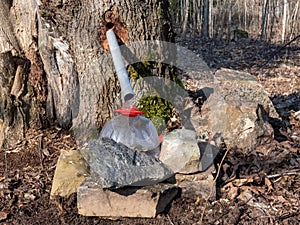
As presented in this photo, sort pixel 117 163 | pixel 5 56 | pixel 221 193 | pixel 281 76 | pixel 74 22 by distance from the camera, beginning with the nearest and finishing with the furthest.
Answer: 1. pixel 117 163
2. pixel 221 193
3. pixel 74 22
4. pixel 5 56
5. pixel 281 76

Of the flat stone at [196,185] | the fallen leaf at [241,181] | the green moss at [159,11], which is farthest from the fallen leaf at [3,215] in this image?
the green moss at [159,11]

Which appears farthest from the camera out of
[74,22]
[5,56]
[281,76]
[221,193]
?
[281,76]

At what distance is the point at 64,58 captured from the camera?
2.86m

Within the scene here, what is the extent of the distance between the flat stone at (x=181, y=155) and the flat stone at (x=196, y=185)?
4 centimetres

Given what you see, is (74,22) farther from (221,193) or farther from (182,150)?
(221,193)

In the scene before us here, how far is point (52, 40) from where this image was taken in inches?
111

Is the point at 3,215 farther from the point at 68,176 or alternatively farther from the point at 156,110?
the point at 156,110

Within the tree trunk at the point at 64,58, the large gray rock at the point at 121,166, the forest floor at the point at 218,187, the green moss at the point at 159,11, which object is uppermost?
the green moss at the point at 159,11

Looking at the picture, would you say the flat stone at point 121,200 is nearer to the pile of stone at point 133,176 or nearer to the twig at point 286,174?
the pile of stone at point 133,176

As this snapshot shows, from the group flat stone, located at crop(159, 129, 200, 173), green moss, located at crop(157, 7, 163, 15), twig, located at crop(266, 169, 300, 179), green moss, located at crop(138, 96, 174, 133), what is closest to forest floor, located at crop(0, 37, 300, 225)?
twig, located at crop(266, 169, 300, 179)

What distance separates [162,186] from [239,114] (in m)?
1.03

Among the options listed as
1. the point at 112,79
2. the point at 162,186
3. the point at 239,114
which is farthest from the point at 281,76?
the point at 162,186

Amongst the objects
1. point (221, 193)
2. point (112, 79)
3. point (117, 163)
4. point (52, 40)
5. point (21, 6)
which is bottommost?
point (221, 193)

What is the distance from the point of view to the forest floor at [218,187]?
2.00 m
